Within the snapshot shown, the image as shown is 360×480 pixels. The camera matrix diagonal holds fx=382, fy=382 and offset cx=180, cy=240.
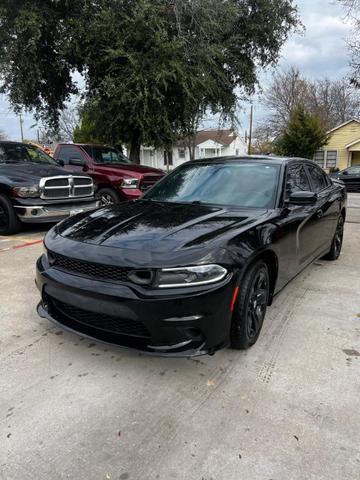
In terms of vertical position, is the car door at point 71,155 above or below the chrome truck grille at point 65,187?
above

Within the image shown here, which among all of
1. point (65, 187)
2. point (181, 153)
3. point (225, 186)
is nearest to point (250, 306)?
point (225, 186)

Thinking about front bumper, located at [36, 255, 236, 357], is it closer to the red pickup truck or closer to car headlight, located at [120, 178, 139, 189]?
the red pickup truck

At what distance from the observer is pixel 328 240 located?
5.18m

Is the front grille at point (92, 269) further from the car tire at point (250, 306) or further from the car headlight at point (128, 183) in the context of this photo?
the car headlight at point (128, 183)

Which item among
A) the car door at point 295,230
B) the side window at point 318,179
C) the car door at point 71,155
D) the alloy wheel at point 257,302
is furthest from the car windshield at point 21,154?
the alloy wheel at point 257,302

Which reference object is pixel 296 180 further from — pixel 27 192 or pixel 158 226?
pixel 27 192

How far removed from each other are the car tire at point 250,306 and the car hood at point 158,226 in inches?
14.4

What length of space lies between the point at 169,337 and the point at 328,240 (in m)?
3.52

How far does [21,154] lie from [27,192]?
1690 millimetres

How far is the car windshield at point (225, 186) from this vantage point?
364 cm

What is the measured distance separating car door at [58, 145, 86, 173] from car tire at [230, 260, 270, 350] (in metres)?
7.20

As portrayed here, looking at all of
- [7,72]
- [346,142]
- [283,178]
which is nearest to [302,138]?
[346,142]

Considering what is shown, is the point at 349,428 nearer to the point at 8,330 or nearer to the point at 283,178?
the point at 283,178

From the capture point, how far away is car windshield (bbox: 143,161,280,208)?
364 centimetres
